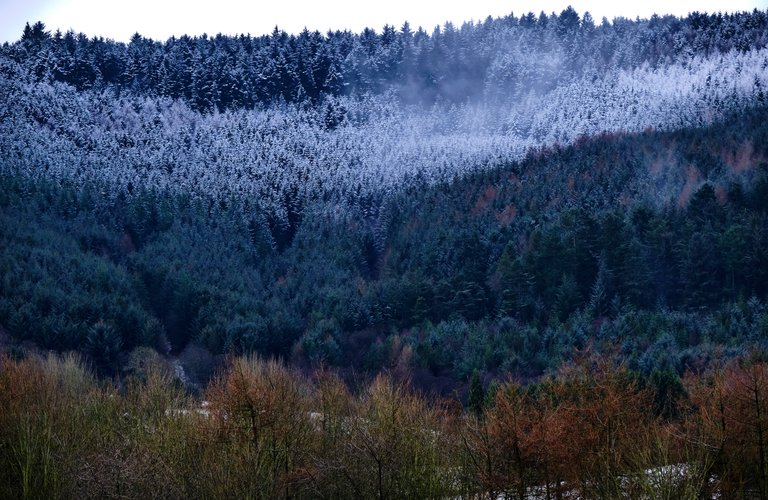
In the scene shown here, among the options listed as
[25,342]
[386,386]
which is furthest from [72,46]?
[386,386]

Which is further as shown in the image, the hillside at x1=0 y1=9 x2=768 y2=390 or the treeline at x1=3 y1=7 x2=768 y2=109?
the treeline at x1=3 y1=7 x2=768 y2=109

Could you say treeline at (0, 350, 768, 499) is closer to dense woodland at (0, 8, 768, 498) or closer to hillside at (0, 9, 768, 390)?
dense woodland at (0, 8, 768, 498)

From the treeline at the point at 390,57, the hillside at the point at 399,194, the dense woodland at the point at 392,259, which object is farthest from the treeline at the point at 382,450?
the treeline at the point at 390,57

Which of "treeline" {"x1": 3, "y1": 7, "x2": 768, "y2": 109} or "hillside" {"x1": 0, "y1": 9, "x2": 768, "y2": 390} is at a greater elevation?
"treeline" {"x1": 3, "y1": 7, "x2": 768, "y2": 109}

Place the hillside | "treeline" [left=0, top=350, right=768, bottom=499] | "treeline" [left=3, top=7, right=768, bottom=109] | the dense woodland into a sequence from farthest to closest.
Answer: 1. "treeline" [left=3, top=7, right=768, bottom=109]
2. the hillside
3. the dense woodland
4. "treeline" [left=0, top=350, right=768, bottom=499]

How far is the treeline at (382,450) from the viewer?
30.8 meters

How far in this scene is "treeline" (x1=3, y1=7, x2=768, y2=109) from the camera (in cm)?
16488

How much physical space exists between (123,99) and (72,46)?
1687cm

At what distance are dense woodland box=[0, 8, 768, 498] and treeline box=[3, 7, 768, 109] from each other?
2.20 ft

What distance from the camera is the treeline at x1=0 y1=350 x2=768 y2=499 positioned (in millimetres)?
30766

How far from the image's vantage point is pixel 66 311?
96188 millimetres

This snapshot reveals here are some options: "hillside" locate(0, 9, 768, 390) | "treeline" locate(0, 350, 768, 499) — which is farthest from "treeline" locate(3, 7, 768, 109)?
"treeline" locate(0, 350, 768, 499)

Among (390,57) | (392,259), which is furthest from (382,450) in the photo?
(390,57)

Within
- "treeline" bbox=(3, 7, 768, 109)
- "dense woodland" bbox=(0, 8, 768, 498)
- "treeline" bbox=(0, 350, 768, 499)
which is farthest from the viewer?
"treeline" bbox=(3, 7, 768, 109)
